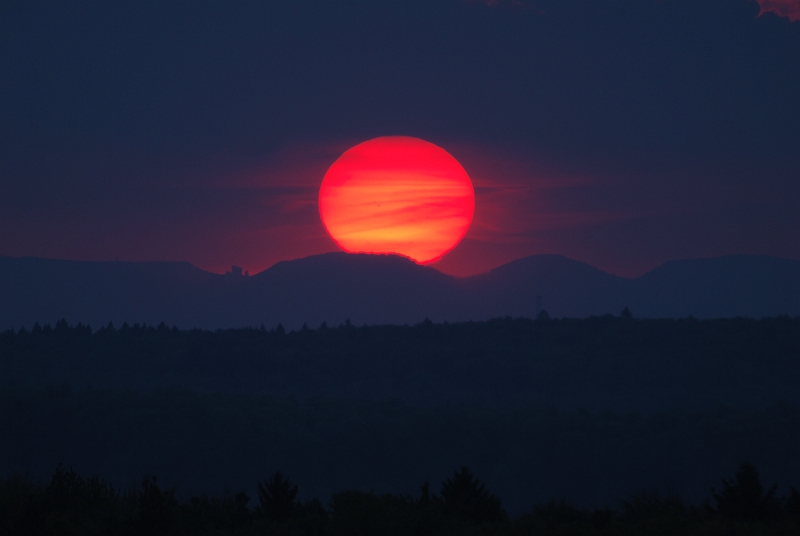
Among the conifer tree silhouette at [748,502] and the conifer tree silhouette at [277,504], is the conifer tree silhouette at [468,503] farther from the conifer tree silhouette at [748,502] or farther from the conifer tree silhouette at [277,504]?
the conifer tree silhouette at [748,502]

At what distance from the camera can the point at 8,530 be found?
59.1ft

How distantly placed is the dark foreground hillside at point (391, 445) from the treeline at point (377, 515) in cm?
4713

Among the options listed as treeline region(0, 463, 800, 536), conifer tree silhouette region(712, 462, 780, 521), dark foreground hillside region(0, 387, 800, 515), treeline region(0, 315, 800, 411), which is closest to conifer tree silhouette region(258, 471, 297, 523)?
treeline region(0, 463, 800, 536)

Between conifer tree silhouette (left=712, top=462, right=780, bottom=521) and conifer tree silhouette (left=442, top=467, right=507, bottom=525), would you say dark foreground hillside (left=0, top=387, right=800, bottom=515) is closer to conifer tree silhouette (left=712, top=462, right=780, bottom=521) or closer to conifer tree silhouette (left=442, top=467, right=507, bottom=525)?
conifer tree silhouette (left=442, top=467, right=507, bottom=525)

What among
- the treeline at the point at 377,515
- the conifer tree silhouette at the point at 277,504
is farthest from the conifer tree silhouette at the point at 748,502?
the conifer tree silhouette at the point at 277,504

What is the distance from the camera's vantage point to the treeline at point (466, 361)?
108 m

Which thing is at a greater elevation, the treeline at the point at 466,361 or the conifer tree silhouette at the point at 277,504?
the treeline at the point at 466,361

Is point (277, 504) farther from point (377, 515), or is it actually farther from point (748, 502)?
point (748, 502)

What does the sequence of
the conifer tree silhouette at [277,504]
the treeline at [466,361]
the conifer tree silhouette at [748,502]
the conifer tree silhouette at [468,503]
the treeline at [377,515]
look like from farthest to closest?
the treeline at [466,361] → the conifer tree silhouette at [468,503] → the conifer tree silhouette at [277,504] → the conifer tree silhouette at [748,502] → the treeline at [377,515]

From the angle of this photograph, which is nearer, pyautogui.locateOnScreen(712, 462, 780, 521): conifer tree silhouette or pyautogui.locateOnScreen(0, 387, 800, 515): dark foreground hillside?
pyautogui.locateOnScreen(712, 462, 780, 521): conifer tree silhouette

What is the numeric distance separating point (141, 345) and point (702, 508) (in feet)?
397

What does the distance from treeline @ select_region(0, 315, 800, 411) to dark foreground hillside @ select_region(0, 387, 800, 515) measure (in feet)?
82.8

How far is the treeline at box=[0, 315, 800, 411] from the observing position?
108m

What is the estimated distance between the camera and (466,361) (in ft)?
398
